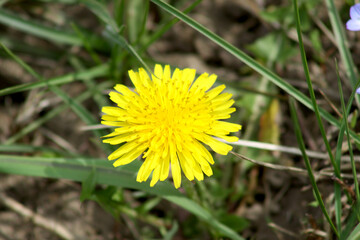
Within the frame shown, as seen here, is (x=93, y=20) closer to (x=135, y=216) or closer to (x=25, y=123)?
(x=25, y=123)

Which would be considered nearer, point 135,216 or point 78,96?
point 135,216

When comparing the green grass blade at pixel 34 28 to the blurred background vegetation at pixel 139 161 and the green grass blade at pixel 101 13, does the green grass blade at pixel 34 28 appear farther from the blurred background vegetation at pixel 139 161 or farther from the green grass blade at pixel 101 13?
the green grass blade at pixel 101 13

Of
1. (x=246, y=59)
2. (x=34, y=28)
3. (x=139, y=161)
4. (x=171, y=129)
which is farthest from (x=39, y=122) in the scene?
(x=246, y=59)

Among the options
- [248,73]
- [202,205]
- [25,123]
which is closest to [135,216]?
[202,205]

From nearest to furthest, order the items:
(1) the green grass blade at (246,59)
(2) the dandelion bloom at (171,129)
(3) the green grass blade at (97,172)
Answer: (2) the dandelion bloom at (171,129)
(1) the green grass blade at (246,59)
(3) the green grass blade at (97,172)

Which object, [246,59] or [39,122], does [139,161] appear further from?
[39,122]

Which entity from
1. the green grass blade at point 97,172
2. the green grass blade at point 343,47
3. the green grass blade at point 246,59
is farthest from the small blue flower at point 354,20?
the green grass blade at point 97,172
